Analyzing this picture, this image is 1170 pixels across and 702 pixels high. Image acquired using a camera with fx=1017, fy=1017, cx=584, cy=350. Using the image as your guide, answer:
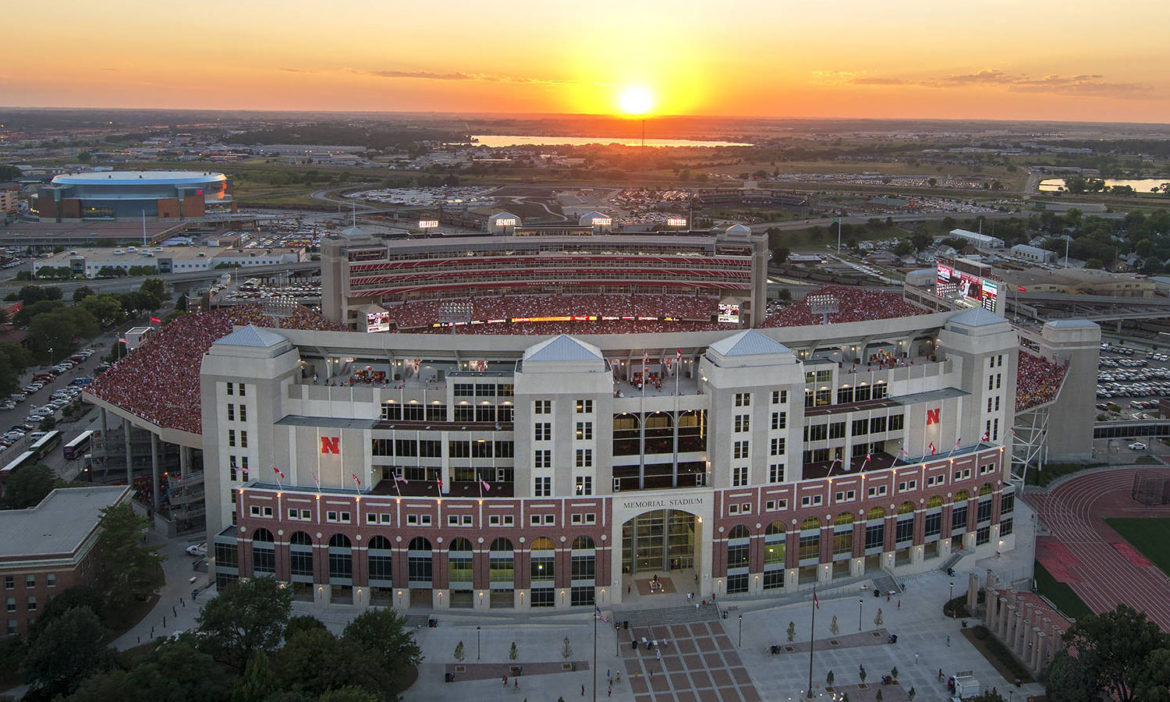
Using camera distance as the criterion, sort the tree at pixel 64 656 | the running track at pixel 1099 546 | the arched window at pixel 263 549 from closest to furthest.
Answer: the tree at pixel 64 656 < the arched window at pixel 263 549 < the running track at pixel 1099 546

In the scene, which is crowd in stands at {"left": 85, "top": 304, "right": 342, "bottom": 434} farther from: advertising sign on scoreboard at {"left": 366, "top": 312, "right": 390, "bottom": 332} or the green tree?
the green tree

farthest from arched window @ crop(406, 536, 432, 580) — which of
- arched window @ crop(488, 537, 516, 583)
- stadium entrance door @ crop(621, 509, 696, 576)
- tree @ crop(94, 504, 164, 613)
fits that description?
tree @ crop(94, 504, 164, 613)

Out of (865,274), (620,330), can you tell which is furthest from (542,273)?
(865,274)

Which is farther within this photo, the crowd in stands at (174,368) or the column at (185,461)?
the crowd in stands at (174,368)

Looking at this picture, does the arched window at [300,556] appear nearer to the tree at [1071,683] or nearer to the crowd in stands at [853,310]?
the tree at [1071,683]

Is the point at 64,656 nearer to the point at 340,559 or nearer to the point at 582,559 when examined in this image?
the point at 340,559

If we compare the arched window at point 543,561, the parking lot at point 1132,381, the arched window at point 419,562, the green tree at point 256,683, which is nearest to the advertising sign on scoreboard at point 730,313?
the parking lot at point 1132,381

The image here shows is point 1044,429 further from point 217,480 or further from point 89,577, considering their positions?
point 89,577
